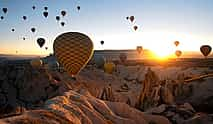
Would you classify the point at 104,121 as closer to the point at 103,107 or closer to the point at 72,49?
the point at 103,107

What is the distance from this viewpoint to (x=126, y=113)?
28.4 feet

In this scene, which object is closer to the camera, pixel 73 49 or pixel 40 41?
pixel 73 49

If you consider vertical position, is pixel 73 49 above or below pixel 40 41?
below

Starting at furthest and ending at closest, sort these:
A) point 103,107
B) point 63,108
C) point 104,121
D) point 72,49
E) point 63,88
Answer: point 63,88
point 72,49
point 103,107
point 104,121
point 63,108

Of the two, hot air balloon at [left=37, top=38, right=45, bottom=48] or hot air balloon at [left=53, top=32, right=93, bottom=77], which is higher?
hot air balloon at [left=37, top=38, right=45, bottom=48]

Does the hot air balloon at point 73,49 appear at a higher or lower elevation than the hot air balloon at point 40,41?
lower

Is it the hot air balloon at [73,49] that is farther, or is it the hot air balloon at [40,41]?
the hot air balloon at [40,41]

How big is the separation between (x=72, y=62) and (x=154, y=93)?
4967 mm

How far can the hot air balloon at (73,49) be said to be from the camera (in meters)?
16.6

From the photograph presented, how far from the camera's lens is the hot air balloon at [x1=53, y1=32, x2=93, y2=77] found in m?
16.6

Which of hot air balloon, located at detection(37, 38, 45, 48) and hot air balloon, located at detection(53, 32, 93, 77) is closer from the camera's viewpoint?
hot air balloon, located at detection(53, 32, 93, 77)

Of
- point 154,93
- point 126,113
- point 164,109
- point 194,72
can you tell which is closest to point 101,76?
point 194,72

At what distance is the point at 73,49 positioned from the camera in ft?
55.1

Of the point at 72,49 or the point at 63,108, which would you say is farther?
the point at 72,49
